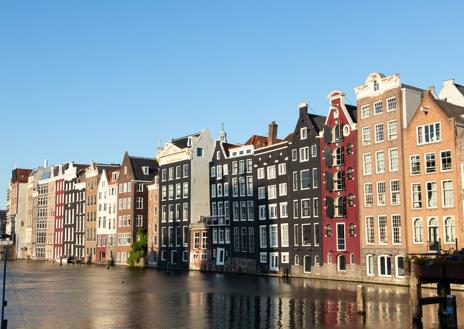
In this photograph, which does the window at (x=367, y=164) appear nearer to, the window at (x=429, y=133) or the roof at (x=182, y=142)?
the window at (x=429, y=133)

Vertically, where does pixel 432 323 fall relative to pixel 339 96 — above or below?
below

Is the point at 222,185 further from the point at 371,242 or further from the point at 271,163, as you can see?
the point at 371,242

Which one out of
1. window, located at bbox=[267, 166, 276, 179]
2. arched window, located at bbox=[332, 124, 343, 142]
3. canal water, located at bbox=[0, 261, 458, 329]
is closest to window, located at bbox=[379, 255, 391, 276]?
canal water, located at bbox=[0, 261, 458, 329]

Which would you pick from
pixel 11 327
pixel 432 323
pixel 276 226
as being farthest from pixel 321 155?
pixel 11 327

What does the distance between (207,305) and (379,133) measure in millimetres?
34162

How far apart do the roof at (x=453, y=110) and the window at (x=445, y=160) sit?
12.2 feet

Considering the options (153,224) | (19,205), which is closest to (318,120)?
(153,224)

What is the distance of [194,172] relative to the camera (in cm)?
10762

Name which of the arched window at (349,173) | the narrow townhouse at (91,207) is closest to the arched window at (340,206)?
the arched window at (349,173)

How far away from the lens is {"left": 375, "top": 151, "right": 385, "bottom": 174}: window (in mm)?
72062

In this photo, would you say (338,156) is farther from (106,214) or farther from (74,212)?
(74,212)

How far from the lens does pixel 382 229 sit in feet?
235

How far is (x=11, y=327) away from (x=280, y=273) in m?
52.0

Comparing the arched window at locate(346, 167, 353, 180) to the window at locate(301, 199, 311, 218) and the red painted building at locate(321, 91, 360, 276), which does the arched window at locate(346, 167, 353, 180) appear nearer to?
the red painted building at locate(321, 91, 360, 276)
